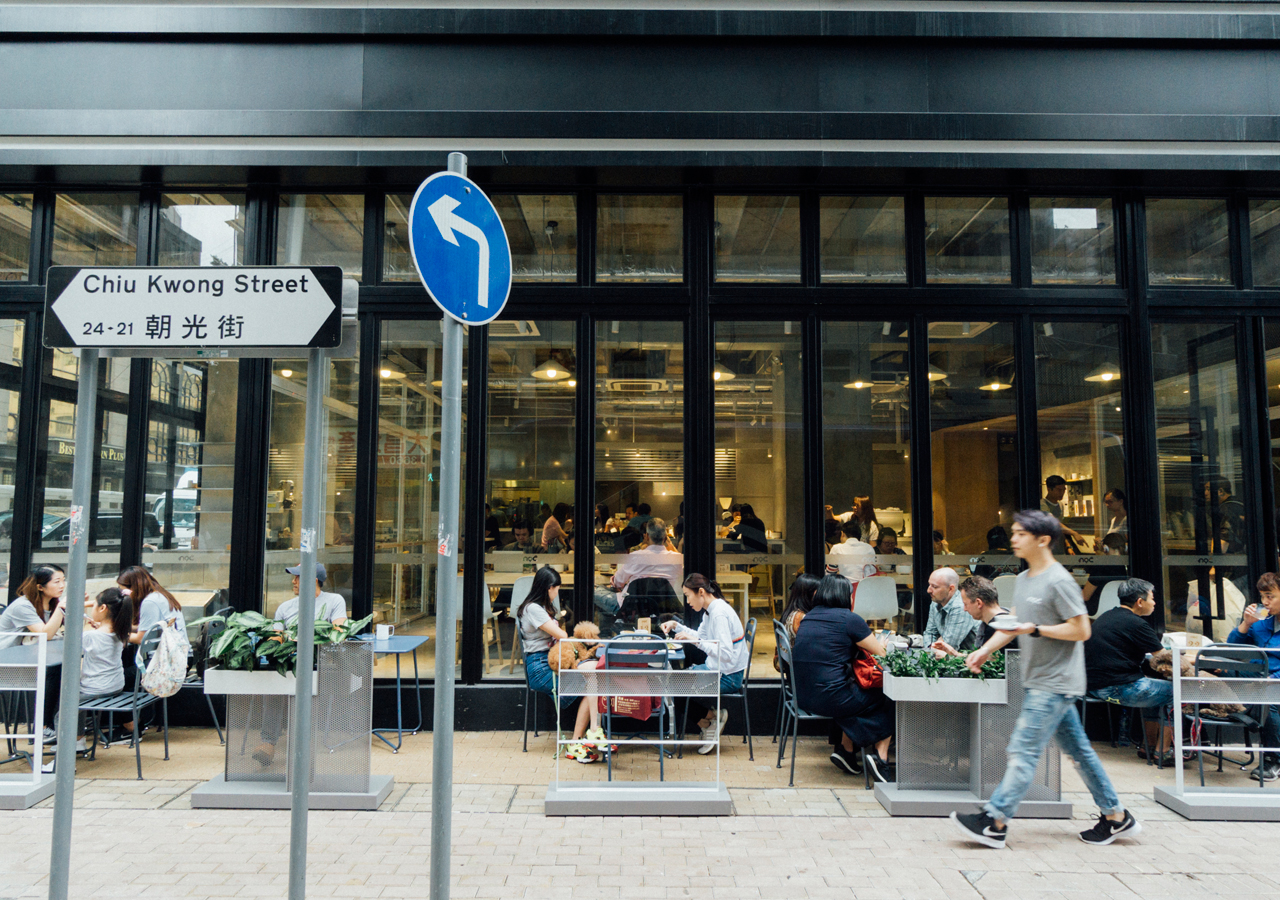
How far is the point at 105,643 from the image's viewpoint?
625cm

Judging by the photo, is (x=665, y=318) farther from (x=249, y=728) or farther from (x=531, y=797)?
(x=249, y=728)

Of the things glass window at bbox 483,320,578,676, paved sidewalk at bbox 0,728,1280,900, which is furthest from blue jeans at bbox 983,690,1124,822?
glass window at bbox 483,320,578,676

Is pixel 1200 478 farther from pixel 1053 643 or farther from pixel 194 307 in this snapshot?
pixel 194 307

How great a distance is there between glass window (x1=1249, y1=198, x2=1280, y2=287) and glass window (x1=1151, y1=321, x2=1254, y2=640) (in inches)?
24.0

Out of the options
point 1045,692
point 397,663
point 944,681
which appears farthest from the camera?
point 397,663

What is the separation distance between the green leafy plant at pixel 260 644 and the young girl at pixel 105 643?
1.46 m

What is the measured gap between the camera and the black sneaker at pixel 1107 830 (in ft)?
15.5

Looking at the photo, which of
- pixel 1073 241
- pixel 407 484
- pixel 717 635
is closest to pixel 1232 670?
pixel 717 635

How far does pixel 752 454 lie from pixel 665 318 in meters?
1.52

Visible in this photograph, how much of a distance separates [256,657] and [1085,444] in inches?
287

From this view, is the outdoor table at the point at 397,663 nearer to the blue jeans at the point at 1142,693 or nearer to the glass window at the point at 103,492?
the glass window at the point at 103,492

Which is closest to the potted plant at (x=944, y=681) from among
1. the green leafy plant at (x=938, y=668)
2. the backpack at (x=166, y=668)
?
the green leafy plant at (x=938, y=668)

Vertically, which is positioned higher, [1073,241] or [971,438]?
[1073,241]

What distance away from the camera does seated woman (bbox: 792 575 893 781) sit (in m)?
5.80
